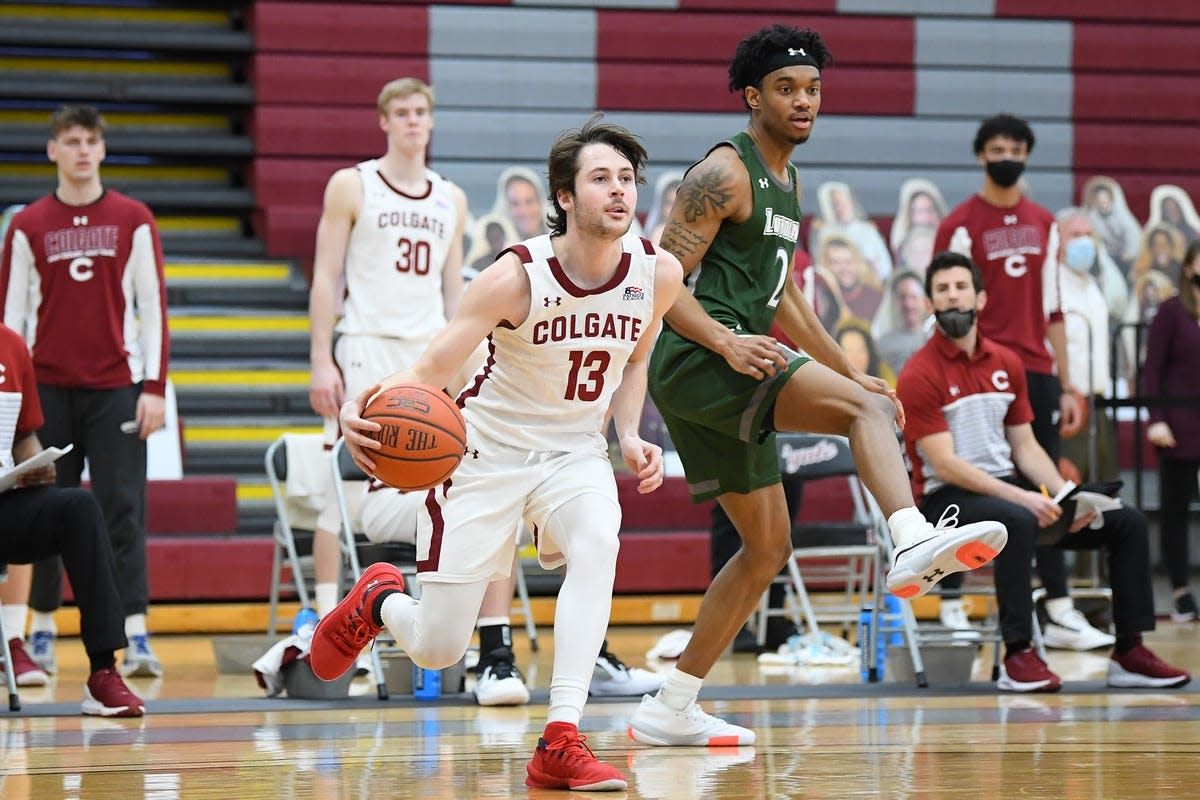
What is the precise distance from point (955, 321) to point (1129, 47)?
21.2 feet

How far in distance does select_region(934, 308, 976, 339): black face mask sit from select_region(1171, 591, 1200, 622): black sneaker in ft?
10.7

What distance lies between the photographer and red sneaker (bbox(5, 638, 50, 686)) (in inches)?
254

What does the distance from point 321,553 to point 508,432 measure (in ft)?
8.30

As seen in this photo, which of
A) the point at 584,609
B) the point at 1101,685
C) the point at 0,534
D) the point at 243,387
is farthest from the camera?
the point at 243,387

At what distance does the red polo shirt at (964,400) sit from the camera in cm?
640

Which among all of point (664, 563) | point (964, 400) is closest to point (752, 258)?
point (964, 400)

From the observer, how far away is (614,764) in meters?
4.46

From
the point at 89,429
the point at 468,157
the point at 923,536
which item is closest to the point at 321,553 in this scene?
the point at 89,429

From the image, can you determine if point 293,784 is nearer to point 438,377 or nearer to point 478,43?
point 438,377

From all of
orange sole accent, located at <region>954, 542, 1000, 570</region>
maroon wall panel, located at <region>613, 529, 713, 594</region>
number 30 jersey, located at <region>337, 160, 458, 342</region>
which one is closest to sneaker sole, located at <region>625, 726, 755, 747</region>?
orange sole accent, located at <region>954, 542, 1000, 570</region>

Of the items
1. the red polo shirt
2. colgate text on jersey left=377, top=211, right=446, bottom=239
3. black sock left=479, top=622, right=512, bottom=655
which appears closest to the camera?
black sock left=479, top=622, right=512, bottom=655

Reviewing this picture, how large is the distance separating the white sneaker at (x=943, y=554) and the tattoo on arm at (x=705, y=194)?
3.53 ft

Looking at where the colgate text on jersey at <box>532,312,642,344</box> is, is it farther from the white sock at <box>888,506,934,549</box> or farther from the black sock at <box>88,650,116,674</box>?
the black sock at <box>88,650,116,674</box>

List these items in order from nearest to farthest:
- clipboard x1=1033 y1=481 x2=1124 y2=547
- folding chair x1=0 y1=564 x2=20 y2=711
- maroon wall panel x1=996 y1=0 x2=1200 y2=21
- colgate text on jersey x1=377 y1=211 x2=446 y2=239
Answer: folding chair x1=0 y1=564 x2=20 y2=711 → clipboard x1=1033 y1=481 x2=1124 y2=547 → colgate text on jersey x1=377 y1=211 x2=446 y2=239 → maroon wall panel x1=996 y1=0 x2=1200 y2=21
